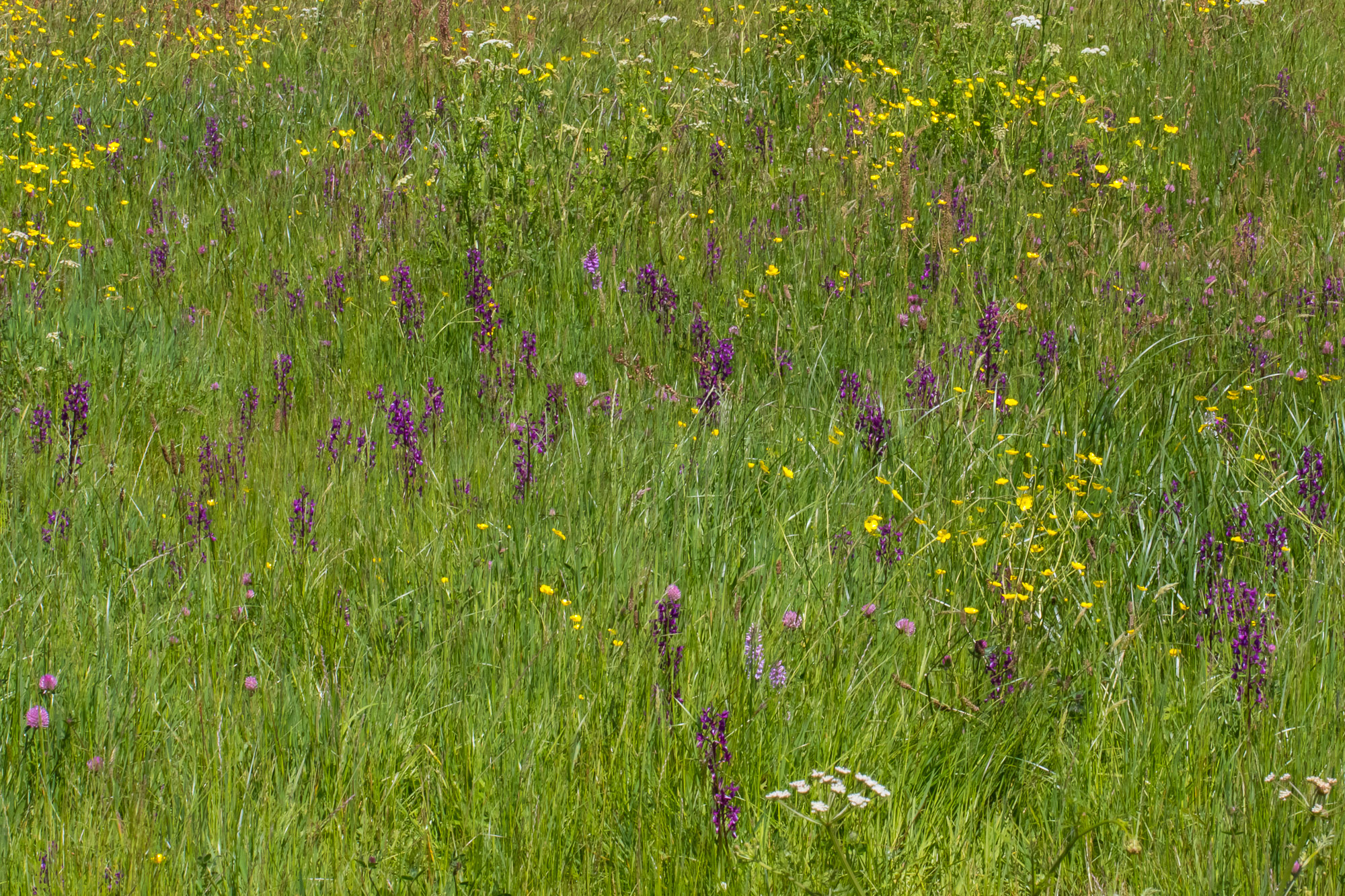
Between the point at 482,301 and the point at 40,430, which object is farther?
the point at 482,301

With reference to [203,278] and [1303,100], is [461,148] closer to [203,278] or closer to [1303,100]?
[203,278]

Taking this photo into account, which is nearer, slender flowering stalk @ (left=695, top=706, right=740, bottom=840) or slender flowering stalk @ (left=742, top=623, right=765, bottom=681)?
slender flowering stalk @ (left=695, top=706, right=740, bottom=840)

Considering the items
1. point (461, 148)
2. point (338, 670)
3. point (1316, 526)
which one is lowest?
point (338, 670)

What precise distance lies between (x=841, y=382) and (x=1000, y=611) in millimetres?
1247

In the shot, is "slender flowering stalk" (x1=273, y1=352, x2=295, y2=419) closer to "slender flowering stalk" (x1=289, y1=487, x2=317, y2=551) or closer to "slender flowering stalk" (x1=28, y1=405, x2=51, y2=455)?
"slender flowering stalk" (x1=28, y1=405, x2=51, y2=455)

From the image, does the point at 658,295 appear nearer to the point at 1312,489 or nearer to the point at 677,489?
the point at 677,489

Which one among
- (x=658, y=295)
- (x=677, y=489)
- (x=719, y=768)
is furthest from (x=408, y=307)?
(x=719, y=768)

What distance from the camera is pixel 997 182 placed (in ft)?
16.2

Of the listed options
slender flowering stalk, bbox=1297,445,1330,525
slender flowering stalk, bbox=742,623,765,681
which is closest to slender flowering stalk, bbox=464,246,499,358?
slender flowering stalk, bbox=742,623,765,681

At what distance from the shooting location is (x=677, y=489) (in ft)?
8.95

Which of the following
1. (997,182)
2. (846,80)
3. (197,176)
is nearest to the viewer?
(997,182)

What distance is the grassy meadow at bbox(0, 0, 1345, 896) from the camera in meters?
1.85

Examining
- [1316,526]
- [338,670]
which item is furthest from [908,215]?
[338,670]

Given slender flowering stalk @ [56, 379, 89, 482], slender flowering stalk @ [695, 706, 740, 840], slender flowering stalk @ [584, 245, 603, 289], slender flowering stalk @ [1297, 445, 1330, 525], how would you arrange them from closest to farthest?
slender flowering stalk @ [695, 706, 740, 840] < slender flowering stalk @ [1297, 445, 1330, 525] < slender flowering stalk @ [56, 379, 89, 482] < slender flowering stalk @ [584, 245, 603, 289]
